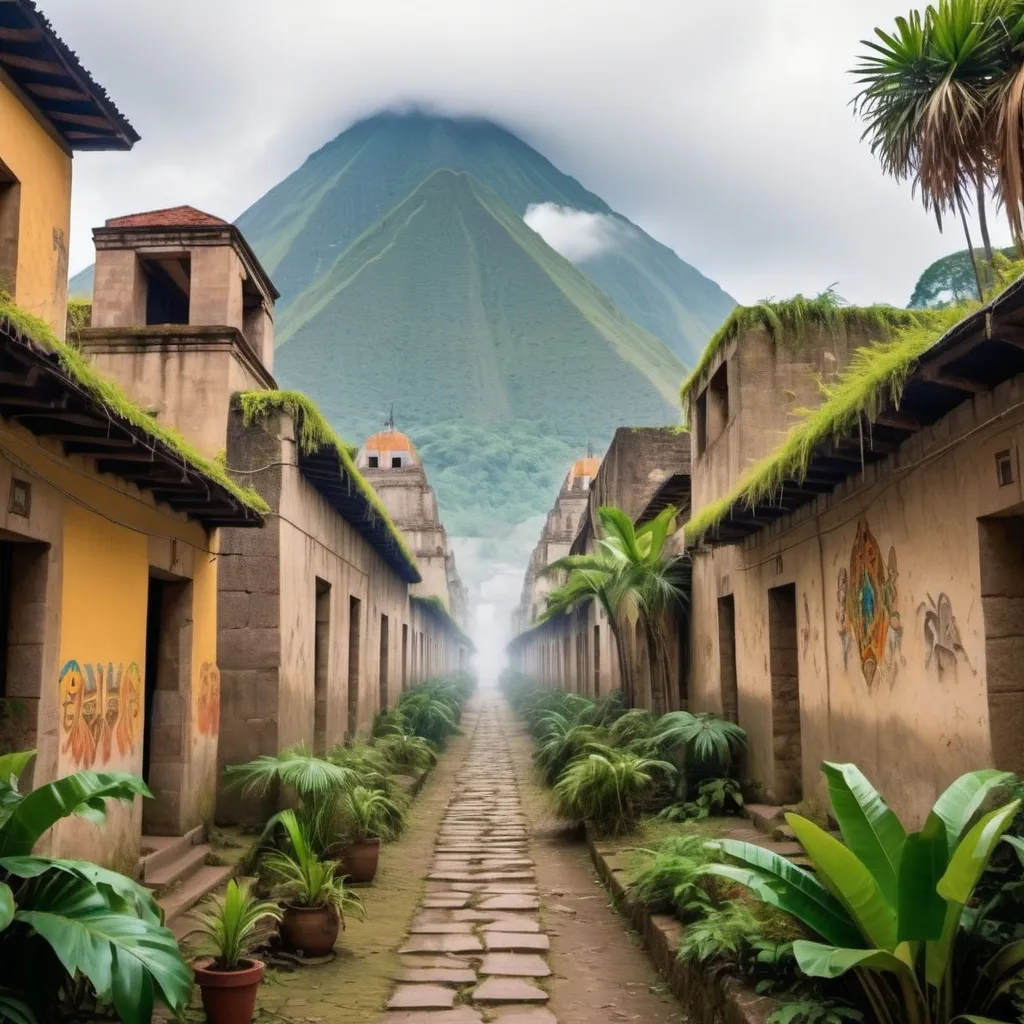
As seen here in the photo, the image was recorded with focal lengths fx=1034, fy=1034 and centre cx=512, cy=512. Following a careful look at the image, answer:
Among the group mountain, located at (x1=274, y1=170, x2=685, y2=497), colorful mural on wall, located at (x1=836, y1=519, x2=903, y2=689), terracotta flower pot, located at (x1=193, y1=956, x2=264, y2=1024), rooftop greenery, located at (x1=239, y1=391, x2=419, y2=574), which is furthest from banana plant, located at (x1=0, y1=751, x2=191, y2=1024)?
mountain, located at (x1=274, y1=170, x2=685, y2=497)

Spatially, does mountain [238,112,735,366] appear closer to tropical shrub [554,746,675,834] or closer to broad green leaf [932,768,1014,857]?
tropical shrub [554,746,675,834]

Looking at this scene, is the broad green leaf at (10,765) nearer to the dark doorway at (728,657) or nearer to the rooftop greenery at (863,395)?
the rooftop greenery at (863,395)

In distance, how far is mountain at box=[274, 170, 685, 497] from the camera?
360ft

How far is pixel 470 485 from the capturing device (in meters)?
104

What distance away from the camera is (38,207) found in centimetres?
771

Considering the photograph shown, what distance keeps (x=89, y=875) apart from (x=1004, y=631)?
4600 mm

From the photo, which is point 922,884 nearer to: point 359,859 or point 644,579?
point 359,859

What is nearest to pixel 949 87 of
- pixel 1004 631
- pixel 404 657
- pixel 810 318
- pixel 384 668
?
Result: pixel 810 318

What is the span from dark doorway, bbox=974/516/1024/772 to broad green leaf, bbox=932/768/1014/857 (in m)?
0.92

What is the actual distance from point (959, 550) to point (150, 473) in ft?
16.6

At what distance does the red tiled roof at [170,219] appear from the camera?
1072 cm

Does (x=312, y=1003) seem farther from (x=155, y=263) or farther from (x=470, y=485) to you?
(x=470, y=485)

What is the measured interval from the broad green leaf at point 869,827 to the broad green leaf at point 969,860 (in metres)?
0.41

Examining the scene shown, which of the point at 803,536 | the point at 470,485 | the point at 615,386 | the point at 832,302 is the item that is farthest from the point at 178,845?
the point at 615,386
